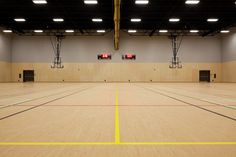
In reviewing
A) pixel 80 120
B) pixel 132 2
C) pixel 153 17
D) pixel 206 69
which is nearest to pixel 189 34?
pixel 206 69

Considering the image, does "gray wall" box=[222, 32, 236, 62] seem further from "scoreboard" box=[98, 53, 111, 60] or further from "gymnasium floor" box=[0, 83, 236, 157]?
"gymnasium floor" box=[0, 83, 236, 157]

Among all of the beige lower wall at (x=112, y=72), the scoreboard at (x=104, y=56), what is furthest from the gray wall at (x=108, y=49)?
the beige lower wall at (x=112, y=72)

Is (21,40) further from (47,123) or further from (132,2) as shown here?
(47,123)

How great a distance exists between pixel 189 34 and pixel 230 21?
7163 millimetres

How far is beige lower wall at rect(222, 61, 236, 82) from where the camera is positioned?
102ft

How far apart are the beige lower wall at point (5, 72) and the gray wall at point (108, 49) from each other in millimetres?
1501

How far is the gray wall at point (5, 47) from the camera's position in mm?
31016

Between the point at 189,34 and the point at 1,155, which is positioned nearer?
the point at 1,155

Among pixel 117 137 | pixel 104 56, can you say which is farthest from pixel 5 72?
pixel 117 137

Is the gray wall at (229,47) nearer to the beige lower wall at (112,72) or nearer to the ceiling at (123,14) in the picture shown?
the beige lower wall at (112,72)

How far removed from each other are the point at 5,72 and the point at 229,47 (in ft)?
108

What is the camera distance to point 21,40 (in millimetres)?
33562

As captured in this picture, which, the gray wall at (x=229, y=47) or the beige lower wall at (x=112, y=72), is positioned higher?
the gray wall at (x=229, y=47)

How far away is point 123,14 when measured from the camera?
78.0ft
